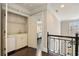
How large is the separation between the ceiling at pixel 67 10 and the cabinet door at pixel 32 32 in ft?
1.53

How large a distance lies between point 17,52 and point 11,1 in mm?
955

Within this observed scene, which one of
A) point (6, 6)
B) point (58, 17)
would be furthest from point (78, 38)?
point (6, 6)

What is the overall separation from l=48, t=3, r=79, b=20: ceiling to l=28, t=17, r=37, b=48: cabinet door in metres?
0.47

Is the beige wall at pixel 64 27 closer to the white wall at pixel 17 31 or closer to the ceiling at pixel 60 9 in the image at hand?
the ceiling at pixel 60 9

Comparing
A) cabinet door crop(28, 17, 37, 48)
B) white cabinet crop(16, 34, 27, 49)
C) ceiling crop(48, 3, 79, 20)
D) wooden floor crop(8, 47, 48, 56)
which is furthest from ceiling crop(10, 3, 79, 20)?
wooden floor crop(8, 47, 48, 56)

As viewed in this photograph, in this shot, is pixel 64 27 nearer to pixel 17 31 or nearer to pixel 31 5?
pixel 31 5

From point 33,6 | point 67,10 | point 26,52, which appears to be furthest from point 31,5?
point 26,52

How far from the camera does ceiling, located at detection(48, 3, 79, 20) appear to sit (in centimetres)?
178

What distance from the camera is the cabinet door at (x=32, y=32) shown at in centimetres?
190

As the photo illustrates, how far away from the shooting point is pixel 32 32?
75.4 inches

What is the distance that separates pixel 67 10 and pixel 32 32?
80 cm

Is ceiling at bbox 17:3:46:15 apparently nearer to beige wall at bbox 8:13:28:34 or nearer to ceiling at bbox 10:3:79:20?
ceiling at bbox 10:3:79:20

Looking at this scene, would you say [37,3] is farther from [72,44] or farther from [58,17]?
[72,44]

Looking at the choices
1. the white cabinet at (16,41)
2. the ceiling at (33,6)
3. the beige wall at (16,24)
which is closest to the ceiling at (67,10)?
the ceiling at (33,6)
